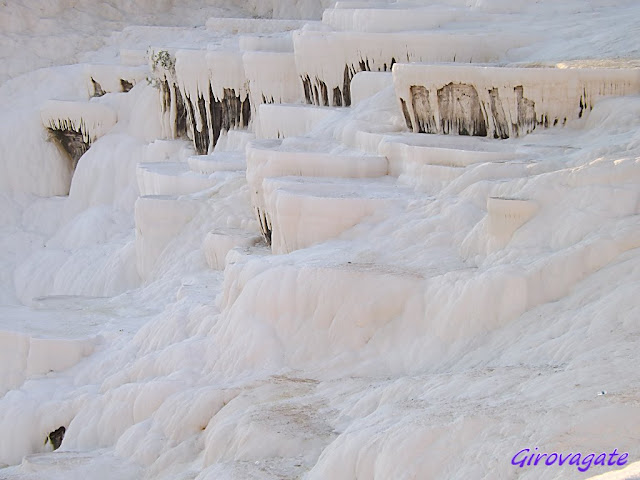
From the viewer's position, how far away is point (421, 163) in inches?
484

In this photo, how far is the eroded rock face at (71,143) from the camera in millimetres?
23934

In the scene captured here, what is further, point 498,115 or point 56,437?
point 498,115

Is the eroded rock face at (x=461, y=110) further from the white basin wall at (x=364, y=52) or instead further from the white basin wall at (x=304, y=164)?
the white basin wall at (x=364, y=52)

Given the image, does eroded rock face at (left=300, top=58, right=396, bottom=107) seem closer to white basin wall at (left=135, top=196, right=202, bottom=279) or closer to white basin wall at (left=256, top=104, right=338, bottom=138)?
white basin wall at (left=256, top=104, right=338, bottom=138)

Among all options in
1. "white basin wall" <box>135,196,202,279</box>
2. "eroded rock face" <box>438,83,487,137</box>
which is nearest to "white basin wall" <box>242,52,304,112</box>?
"white basin wall" <box>135,196,202,279</box>

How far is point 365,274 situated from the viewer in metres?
10.1

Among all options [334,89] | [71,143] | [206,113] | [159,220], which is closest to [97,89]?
[71,143]

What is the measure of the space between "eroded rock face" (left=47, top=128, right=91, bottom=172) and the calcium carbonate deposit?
3.01 m

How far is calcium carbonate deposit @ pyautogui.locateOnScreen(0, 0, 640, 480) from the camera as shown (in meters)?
7.15

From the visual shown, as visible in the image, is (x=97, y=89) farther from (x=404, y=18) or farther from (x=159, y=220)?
(x=404, y=18)

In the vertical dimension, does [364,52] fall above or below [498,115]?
above

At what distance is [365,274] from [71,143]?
1561cm

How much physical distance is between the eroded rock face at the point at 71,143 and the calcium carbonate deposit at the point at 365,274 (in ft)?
9.88

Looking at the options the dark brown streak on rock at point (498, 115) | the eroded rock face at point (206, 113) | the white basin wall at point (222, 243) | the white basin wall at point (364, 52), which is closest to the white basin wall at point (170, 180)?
the eroded rock face at point (206, 113)
